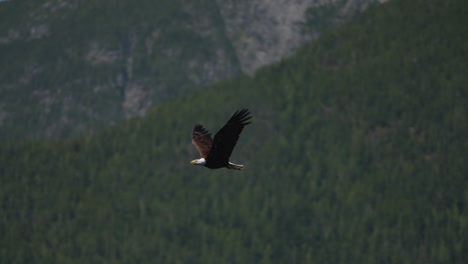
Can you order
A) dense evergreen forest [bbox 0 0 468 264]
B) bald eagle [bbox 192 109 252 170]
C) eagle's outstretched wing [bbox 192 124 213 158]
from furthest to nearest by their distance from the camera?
1. dense evergreen forest [bbox 0 0 468 264]
2. eagle's outstretched wing [bbox 192 124 213 158]
3. bald eagle [bbox 192 109 252 170]

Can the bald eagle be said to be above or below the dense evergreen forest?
above

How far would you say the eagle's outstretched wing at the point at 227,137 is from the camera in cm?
4147

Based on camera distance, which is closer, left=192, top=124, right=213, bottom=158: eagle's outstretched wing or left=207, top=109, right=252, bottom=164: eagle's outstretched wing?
left=207, top=109, right=252, bottom=164: eagle's outstretched wing

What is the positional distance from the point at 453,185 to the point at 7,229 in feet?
251

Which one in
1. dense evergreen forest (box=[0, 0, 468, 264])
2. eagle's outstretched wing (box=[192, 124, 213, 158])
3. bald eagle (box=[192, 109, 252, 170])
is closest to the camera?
bald eagle (box=[192, 109, 252, 170])

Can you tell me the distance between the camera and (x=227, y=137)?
138 ft

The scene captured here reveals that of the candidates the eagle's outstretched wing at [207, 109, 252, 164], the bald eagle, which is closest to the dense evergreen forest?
the bald eagle

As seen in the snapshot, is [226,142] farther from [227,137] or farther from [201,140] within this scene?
[201,140]

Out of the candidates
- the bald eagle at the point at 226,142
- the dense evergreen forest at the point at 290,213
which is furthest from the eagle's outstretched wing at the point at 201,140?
the dense evergreen forest at the point at 290,213

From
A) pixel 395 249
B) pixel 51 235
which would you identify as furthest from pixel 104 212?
pixel 395 249

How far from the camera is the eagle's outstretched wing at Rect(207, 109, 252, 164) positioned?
136ft

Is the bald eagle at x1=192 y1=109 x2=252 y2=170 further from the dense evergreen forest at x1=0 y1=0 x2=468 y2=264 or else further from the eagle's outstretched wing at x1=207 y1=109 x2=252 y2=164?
the dense evergreen forest at x1=0 y1=0 x2=468 y2=264

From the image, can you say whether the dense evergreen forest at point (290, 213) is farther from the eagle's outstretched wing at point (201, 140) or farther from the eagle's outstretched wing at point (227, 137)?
the eagle's outstretched wing at point (227, 137)

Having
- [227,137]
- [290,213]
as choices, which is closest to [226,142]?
[227,137]
